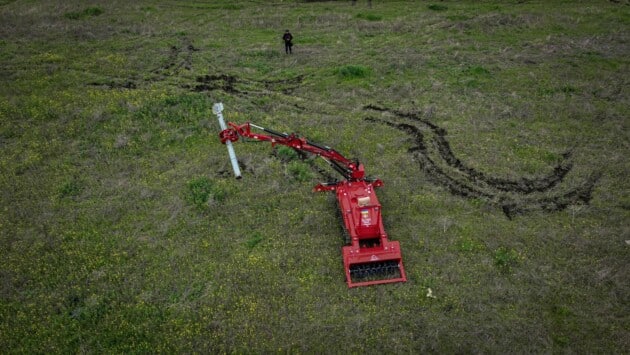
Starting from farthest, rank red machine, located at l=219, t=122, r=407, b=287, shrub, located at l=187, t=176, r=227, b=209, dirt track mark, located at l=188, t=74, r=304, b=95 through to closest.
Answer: dirt track mark, located at l=188, t=74, r=304, b=95 < shrub, located at l=187, t=176, r=227, b=209 < red machine, located at l=219, t=122, r=407, b=287

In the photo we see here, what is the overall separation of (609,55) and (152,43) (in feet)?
106

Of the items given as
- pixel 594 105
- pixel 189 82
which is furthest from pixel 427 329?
pixel 189 82

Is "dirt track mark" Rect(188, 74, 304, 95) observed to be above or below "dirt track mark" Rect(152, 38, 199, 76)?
below

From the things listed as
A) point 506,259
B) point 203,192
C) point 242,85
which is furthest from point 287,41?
point 506,259

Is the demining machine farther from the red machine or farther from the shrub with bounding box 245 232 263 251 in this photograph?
the shrub with bounding box 245 232 263 251

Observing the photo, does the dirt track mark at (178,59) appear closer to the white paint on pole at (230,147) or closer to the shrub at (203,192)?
the shrub at (203,192)

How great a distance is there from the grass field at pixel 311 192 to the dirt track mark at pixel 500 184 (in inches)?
3.7

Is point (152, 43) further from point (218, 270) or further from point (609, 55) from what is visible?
point (609, 55)

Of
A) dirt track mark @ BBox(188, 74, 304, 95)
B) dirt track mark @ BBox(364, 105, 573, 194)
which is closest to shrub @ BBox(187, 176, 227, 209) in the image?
dirt track mark @ BBox(188, 74, 304, 95)

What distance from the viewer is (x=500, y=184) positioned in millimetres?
19266

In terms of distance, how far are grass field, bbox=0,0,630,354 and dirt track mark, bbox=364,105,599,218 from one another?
9cm

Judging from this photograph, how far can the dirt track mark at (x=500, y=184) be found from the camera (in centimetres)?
1812

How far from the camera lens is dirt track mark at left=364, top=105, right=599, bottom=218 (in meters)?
18.1

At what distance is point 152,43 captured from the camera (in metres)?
34.6
